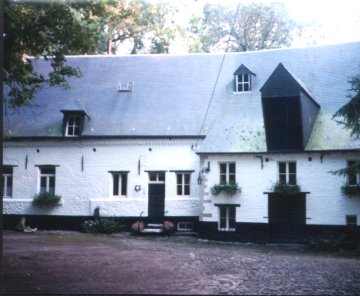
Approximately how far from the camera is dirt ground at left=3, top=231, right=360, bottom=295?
7.77 metres

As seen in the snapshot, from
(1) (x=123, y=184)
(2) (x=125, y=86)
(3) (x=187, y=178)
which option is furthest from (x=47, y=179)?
(3) (x=187, y=178)

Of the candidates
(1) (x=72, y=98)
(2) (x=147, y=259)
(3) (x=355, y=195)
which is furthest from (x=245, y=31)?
(2) (x=147, y=259)

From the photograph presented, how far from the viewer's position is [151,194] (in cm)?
2094

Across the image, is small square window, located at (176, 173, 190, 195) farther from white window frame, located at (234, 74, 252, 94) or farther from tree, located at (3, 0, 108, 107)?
tree, located at (3, 0, 108, 107)

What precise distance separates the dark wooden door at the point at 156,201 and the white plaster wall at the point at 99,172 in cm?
24

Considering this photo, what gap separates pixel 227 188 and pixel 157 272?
377 inches

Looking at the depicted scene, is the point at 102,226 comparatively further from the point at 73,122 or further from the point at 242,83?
the point at 242,83

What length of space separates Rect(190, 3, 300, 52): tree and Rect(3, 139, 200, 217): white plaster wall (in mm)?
8556

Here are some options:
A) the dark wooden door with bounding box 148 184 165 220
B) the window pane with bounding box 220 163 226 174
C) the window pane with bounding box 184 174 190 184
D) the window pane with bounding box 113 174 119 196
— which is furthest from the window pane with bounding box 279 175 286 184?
the window pane with bounding box 113 174 119 196

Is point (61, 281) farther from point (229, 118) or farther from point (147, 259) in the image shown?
point (229, 118)

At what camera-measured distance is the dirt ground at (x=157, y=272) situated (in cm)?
777

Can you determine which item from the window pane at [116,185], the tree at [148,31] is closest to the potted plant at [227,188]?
the window pane at [116,185]

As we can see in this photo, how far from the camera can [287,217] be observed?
1841cm

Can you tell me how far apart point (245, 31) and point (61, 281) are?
2373cm
